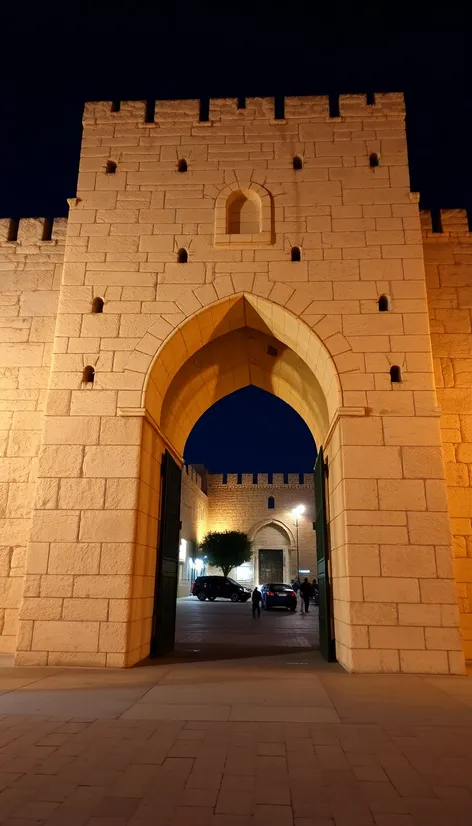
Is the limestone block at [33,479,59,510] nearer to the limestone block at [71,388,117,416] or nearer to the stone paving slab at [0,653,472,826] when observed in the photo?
the limestone block at [71,388,117,416]

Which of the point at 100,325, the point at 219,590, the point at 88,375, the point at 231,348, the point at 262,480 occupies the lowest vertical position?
the point at 219,590

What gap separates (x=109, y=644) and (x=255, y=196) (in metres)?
6.00

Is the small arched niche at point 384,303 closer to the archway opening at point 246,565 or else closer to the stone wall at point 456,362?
the stone wall at point 456,362

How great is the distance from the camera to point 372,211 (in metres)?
7.19

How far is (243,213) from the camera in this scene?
7.47m

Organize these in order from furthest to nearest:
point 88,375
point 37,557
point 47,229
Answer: point 47,229 < point 88,375 < point 37,557

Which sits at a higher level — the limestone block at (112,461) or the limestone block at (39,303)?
the limestone block at (39,303)

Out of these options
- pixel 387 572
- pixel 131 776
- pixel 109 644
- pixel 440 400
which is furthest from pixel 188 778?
pixel 440 400

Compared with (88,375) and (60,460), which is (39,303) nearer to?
(88,375)

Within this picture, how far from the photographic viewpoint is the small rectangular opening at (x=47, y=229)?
792cm

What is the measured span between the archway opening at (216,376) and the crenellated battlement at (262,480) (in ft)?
63.9

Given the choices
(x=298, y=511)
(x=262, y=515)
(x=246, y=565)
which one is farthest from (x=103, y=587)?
(x=246, y=565)

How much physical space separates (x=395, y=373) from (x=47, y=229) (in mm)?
5519

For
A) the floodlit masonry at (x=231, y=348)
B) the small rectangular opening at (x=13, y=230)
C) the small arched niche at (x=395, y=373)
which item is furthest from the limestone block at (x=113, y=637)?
the small rectangular opening at (x=13, y=230)
